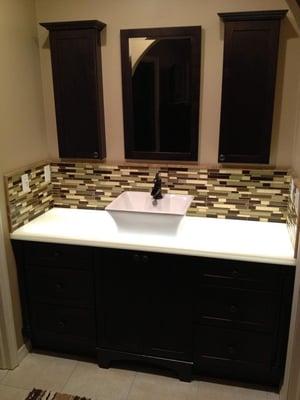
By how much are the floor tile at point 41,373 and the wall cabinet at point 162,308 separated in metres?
0.12

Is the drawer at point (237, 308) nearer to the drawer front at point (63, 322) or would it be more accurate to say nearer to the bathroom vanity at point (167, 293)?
the bathroom vanity at point (167, 293)

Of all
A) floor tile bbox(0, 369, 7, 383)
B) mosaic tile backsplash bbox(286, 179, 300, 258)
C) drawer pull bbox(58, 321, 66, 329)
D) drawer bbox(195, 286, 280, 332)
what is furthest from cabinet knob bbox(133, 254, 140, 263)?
floor tile bbox(0, 369, 7, 383)

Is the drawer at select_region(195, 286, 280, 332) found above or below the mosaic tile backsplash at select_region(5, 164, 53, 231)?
below

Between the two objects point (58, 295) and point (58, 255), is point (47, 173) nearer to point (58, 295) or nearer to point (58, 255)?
point (58, 255)

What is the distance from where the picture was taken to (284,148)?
7.07ft

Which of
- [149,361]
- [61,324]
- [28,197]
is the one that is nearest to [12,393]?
[61,324]

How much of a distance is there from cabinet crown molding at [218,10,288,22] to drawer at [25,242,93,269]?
1.52 metres

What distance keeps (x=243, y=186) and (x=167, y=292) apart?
2.70 feet

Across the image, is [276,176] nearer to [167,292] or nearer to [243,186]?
[243,186]

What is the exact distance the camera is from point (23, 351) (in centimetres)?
231

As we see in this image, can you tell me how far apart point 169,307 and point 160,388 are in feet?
1.60

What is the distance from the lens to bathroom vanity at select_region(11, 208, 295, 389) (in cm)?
190

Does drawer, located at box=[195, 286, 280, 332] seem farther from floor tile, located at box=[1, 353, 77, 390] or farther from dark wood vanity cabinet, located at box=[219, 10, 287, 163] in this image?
floor tile, located at box=[1, 353, 77, 390]

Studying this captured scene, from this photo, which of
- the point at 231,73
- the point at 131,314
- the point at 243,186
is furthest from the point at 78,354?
the point at 231,73
